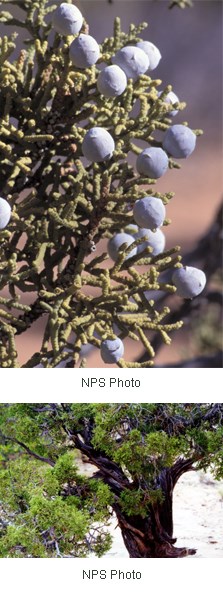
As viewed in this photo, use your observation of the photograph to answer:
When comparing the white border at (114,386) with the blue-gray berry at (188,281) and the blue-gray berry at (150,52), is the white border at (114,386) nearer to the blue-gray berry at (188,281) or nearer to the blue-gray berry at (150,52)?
the blue-gray berry at (188,281)

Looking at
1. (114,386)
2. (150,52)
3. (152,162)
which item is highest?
(150,52)

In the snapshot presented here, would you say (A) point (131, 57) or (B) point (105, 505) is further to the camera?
(B) point (105, 505)

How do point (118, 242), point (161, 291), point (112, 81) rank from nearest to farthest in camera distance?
point (112, 81)
point (118, 242)
point (161, 291)

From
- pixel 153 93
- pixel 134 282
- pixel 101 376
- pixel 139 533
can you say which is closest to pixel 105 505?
pixel 139 533

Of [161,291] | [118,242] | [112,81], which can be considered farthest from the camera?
[161,291]

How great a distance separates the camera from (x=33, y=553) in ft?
3.06

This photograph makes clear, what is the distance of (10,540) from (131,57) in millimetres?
536

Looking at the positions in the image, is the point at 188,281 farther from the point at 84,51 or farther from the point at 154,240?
the point at 84,51

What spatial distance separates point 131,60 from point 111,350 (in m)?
0.30

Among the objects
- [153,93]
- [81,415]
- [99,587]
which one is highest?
[153,93]

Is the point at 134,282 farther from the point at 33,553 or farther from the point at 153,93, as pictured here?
the point at 33,553

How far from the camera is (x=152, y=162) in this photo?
34.2 inches

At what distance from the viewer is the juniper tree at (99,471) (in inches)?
37.4

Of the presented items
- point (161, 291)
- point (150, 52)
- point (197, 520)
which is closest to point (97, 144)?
point (150, 52)
